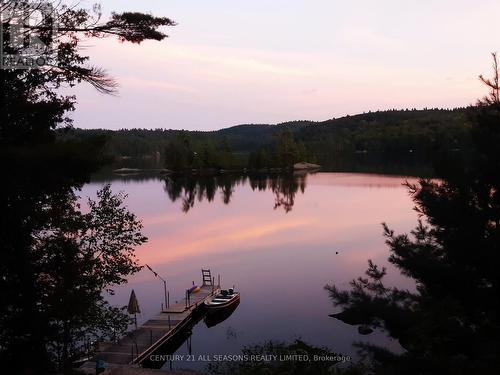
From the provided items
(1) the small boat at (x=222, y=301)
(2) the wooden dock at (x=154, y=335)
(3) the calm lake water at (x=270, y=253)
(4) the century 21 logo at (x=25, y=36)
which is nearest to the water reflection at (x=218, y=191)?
(3) the calm lake water at (x=270, y=253)

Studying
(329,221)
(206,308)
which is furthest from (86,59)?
(329,221)

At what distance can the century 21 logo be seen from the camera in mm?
9961

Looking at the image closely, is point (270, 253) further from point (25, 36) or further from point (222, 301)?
point (25, 36)

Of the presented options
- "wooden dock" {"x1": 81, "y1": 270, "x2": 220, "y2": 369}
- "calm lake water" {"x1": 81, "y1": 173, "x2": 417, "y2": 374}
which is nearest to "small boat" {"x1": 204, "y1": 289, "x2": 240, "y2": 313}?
"wooden dock" {"x1": 81, "y1": 270, "x2": 220, "y2": 369}

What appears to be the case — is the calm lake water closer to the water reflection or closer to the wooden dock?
the water reflection

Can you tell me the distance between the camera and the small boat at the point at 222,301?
28019 mm

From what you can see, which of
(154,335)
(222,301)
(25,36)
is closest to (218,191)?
(222,301)

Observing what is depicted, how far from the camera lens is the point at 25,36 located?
33.9 ft

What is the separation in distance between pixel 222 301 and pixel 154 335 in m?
5.93

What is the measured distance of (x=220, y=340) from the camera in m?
24.6

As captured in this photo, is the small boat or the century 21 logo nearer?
the century 21 logo

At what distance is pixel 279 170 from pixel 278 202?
78.7 metres

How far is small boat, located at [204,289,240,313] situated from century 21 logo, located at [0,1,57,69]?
20.0 meters

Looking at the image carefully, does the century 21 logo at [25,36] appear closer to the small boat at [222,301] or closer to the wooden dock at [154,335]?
the wooden dock at [154,335]
